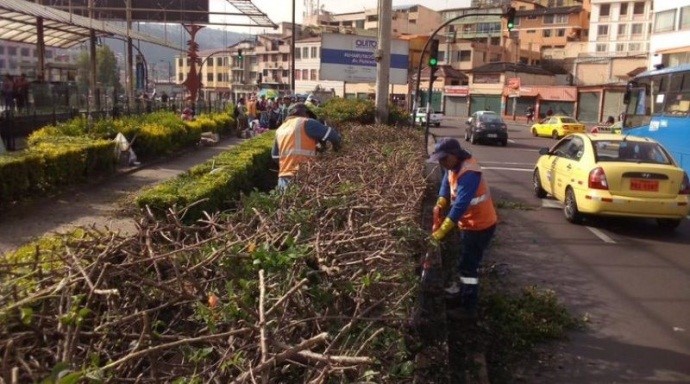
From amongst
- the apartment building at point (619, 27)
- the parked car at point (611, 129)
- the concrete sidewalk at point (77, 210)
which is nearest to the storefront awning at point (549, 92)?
the apartment building at point (619, 27)

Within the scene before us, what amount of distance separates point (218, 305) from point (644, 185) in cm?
836

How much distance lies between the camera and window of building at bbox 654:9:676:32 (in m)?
38.4

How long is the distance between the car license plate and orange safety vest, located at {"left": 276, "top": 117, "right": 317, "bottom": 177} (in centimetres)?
518

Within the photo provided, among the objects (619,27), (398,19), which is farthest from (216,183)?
(398,19)

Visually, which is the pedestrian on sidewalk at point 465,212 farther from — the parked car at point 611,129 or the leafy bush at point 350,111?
the parked car at point 611,129

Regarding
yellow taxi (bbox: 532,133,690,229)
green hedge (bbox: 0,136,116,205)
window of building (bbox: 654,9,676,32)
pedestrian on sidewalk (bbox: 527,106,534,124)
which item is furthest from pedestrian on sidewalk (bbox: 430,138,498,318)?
pedestrian on sidewalk (bbox: 527,106,534,124)

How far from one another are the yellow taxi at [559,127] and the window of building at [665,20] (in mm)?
10398

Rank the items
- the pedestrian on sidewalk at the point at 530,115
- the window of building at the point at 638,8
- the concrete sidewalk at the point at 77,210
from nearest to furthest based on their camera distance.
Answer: the concrete sidewalk at the point at 77,210 → the pedestrian on sidewalk at the point at 530,115 → the window of building at the point at 638,8

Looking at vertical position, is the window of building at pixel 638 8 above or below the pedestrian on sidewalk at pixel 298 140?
above

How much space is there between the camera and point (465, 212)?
19.0 ft

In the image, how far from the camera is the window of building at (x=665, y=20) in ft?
126

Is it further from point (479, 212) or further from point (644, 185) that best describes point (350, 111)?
point (479, 212)

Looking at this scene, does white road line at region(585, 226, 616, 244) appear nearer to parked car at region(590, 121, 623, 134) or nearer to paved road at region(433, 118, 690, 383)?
paved road at region(433, 118, 690, 383)

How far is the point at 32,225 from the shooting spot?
8.45m
